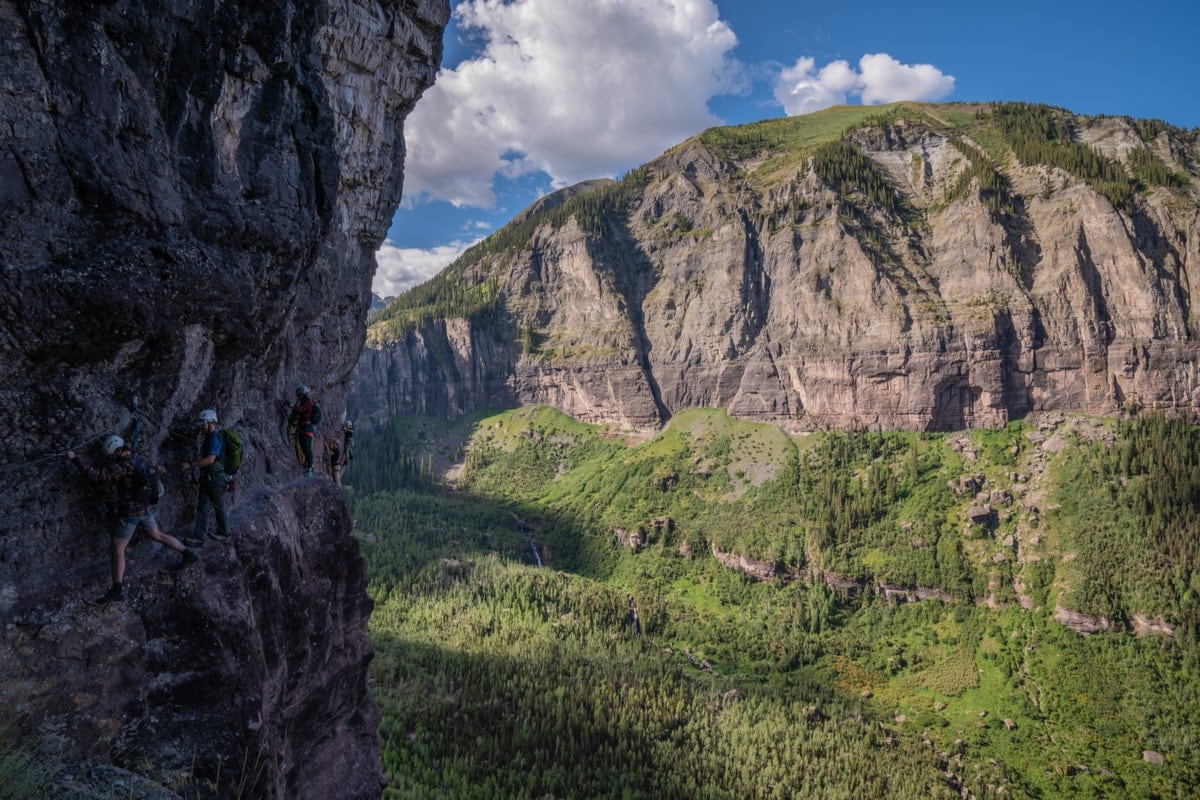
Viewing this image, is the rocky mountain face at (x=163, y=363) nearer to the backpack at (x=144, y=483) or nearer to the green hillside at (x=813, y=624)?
the backpack at (x=144, y=483)

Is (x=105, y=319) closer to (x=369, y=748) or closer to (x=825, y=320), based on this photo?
(x=369, y=748)

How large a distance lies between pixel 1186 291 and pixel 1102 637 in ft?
193

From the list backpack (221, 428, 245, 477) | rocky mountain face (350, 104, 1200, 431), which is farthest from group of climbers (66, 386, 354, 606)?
rocky mountain face (350, 104, 1200, 431)

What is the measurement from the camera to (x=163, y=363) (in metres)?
12.6

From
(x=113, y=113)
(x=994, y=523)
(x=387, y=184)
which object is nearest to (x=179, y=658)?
(x=113, y=113)

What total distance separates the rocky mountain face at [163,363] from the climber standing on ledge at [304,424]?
96 cm

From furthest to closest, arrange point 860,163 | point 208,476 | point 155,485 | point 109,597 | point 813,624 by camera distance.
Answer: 1. point 860,163
2. point 813,624
3. point 208,476
4. point 155,485
5. point 109,597

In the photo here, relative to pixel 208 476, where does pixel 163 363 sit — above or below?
above

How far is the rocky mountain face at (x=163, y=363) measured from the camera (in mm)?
10312

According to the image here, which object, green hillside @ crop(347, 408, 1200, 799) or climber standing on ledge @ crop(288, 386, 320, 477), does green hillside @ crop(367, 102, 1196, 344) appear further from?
climber standing on ledge @ crop(288, 386, 320, 477)

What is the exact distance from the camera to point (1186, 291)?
3504 inches

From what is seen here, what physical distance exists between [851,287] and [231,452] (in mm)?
118666

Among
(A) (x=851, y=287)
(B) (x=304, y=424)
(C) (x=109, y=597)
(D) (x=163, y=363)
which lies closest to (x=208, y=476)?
(D) (x=163, y=363)

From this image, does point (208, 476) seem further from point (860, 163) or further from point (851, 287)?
point (860, 163)
